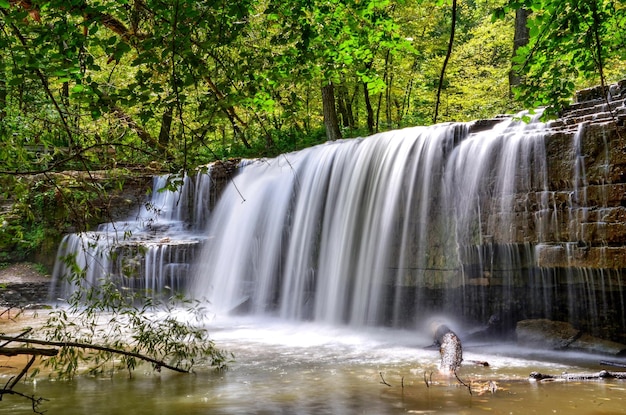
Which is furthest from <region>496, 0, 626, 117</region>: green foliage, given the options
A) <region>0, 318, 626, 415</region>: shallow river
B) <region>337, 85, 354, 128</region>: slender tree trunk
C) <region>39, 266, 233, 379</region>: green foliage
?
<region>337, 85, 354, 128</region>: slender tree trunk

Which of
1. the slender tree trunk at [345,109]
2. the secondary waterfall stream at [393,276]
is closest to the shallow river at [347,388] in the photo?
the secondary waterfall stream at [393,276]

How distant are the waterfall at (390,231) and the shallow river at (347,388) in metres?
1.62

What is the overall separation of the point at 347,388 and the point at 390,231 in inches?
186

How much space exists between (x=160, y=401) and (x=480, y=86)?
51.1 ft

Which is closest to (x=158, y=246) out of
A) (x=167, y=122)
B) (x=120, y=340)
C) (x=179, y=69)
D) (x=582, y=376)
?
(x=167, y=122)

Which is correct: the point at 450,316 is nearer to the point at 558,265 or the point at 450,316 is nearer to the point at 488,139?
the point at 558,265

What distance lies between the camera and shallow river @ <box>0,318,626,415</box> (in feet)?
15.0

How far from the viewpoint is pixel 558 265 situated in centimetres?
750

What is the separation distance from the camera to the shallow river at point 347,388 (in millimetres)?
4562

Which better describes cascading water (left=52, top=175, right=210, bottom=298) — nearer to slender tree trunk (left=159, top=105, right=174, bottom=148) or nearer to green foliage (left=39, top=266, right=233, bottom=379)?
slender tree trunk (left=159, top=105, right=174, bottom=148)

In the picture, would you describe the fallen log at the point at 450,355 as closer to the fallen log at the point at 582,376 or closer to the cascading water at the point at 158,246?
the fallen log at the point at 582,376

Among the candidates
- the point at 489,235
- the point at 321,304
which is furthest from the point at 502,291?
the point at 321,304

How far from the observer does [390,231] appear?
974 cm

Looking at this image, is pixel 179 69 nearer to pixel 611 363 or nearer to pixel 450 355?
pixel 450 355
